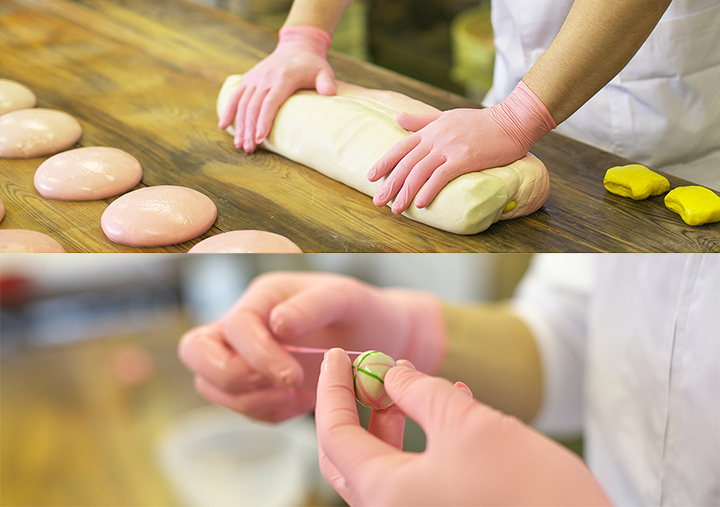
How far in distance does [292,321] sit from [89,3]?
1.61 metres

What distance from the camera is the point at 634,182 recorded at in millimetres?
996

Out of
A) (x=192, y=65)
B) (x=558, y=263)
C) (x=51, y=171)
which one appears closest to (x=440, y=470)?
(x=51, y=171)

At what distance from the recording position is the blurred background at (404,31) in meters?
2.99

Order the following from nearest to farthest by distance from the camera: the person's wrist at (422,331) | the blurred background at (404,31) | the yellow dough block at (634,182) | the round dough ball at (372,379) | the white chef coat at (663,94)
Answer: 1. the round dough ball at (372,379)
2. the yellow dough block at (634,182)
3. the white chef coat at (663,94)
4. the person's wrist at (422,331)
5. the blurred background at (404,31)

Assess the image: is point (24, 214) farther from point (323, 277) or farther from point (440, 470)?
point (440, 470)

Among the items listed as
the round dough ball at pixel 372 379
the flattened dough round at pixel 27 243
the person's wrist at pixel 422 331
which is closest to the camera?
the round dough ball at pixel 372 379

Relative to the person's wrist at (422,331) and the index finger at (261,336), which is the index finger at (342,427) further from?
the person's wrist at (422,331)

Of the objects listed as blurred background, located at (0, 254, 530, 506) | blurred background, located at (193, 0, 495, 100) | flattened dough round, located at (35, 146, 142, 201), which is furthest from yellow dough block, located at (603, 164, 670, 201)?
blurred background, located at (193, 0, 495, 100)

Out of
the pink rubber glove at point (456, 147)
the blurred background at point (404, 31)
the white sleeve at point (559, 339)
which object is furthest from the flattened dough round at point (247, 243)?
the blurred background at point (404, 31)

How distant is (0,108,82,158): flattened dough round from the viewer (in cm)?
112

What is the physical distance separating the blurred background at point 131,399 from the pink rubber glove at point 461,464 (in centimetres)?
86

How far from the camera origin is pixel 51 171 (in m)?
1.02

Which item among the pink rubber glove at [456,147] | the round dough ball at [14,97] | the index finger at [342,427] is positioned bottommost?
the round dough ball at [14,97]

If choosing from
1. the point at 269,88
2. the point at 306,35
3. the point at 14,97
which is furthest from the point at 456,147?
the point at 14,97
